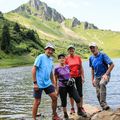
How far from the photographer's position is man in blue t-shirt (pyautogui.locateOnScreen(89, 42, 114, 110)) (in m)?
18.8

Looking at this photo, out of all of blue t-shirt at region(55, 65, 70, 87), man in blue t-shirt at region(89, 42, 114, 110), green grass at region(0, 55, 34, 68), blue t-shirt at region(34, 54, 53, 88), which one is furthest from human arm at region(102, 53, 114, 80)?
green grass at region(0, 55, 34, 68)

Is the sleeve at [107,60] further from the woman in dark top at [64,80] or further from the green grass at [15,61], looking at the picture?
the green grass at [15,61]

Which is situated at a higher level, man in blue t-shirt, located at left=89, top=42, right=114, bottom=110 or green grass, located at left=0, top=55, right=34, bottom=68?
green grass, located at left=0, top=55, right=34, bottom=68

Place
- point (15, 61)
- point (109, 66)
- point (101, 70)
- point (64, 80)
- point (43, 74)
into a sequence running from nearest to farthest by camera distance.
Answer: point (43, 74)
point (64, 80)
point (109, 66)
point (101, 70)
point (15, 61)

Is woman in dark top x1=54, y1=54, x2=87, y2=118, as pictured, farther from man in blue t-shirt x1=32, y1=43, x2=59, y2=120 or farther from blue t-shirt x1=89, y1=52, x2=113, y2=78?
blue t-shirt x1=89, y1=52, x2=113, y2=78

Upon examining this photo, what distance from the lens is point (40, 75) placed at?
55.3 feet

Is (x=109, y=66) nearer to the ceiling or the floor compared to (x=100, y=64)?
nearer to the floor

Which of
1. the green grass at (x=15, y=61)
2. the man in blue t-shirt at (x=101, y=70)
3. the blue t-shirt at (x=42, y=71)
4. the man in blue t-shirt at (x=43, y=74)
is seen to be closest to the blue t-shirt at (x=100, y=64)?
the man in blue t-shirt at (x=101, y=70)

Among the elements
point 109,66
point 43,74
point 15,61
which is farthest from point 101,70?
point 15,61

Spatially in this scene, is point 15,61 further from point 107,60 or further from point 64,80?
point 64,80

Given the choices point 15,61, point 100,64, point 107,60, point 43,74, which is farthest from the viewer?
point 15,61

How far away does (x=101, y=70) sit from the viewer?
19.3 meters

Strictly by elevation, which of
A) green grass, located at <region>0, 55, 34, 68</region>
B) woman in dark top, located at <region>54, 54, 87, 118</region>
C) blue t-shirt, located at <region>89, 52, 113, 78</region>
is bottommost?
woman in dark top, located at <region>54, 54, 87, 118</region>

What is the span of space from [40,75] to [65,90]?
7.72ft
